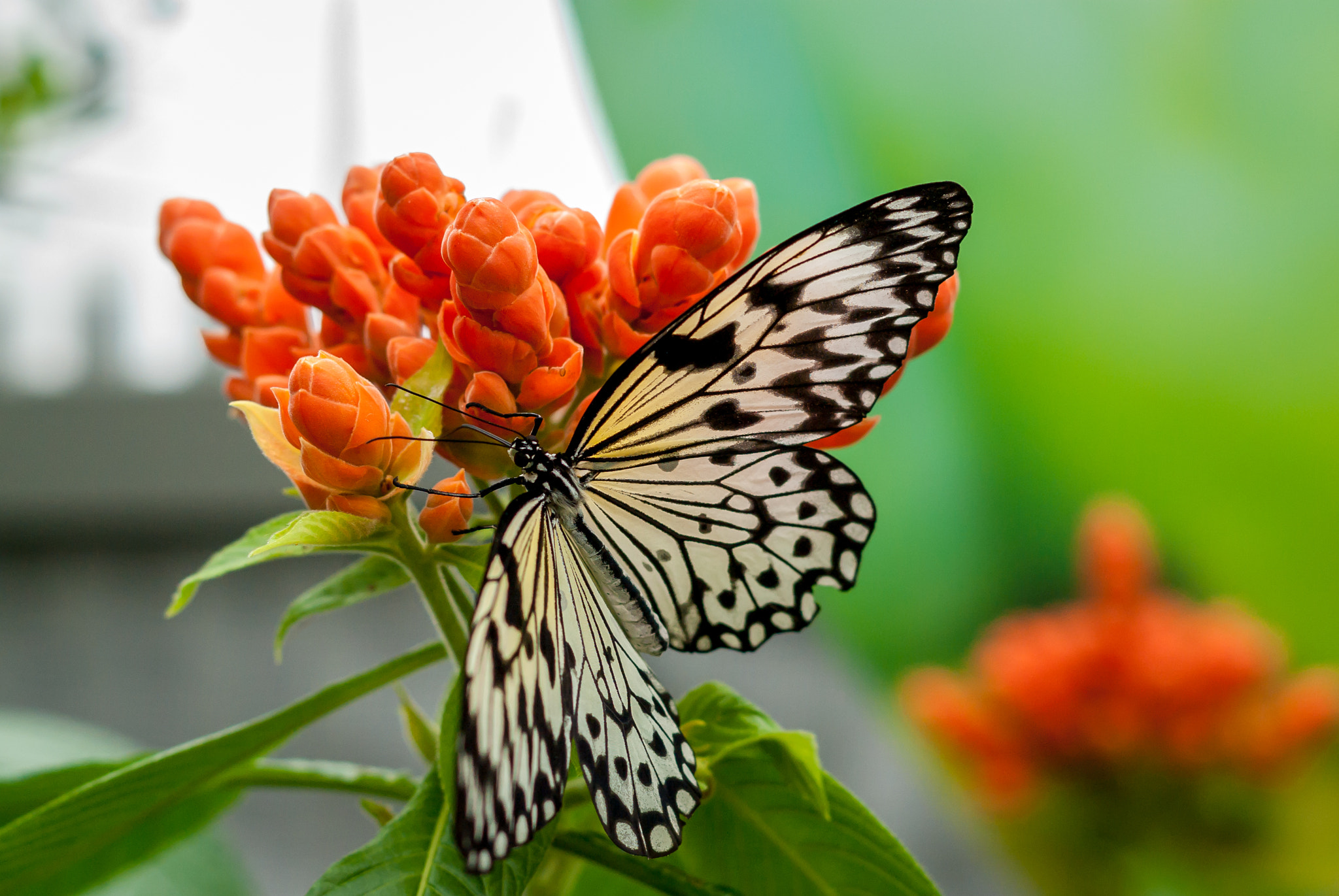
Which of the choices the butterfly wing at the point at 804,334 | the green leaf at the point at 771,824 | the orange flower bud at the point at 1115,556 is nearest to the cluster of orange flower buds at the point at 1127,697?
the orange flower bud at the point at 1115,556

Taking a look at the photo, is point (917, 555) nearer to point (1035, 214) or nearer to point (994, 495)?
point (994, 495)

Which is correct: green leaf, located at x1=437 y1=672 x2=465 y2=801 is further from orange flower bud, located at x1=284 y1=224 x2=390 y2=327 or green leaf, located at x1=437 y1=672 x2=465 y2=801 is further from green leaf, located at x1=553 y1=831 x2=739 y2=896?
orange flower bud, located at x1=284 y1=224 x2=390 y2=327

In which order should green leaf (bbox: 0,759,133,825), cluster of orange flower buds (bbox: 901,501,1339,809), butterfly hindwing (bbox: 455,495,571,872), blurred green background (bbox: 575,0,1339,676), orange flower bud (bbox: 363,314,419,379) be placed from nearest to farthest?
butterfly hindwing (bbox: 455,495,571,872), orange flower bud (bbox: 363,314,419,379), green leaf (bbox: 0,759,133,825), cluster of orange flower buds (bbox: 901,501,1339,809), blurred green background (bbox: 575,0,1339,676)

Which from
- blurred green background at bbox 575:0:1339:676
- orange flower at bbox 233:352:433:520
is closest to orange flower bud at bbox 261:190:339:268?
orange flower at bbox 233:352:433:520

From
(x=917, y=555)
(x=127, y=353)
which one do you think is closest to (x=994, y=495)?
(x=917, y=555)

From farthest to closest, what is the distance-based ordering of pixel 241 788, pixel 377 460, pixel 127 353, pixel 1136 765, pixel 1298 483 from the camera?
pixel 127 353 < pixel 1298 483 < pixel 1136 765 < pixel 241 788 < pixel 377 460

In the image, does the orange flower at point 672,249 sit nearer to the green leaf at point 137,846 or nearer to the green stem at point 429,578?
the green stem at point 429,578
